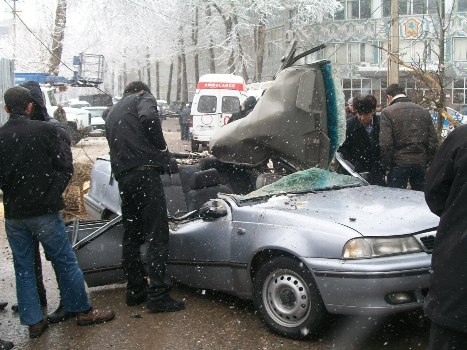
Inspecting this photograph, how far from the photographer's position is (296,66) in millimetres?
5840

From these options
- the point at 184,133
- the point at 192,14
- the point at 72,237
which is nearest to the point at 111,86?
the point at 192,14

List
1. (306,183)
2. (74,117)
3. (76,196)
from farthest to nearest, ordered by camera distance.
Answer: (74,117), (76,196), (306,183)

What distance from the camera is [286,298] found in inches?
177

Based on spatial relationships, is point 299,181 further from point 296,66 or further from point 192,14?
point 192,14

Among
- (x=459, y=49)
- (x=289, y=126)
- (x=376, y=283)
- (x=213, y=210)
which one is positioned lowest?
(x=376, y=283)

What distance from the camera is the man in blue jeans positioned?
4.63 m

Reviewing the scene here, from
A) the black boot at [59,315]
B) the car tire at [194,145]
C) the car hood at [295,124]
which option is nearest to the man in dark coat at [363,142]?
the car hood at [295,124]

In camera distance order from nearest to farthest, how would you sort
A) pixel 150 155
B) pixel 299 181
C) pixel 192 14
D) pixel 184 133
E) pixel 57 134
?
1. pixel 57 134
2. pixel 150 155
3. pixel 299 181
4. pixel 184 133
5. pixel 192 14

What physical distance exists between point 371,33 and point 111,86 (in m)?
59.8

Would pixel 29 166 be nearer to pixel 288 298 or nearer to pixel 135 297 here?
pixel 135 297

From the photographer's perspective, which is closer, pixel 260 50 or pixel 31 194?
pixel 31 194

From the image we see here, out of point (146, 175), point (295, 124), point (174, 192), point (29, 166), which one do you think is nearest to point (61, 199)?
point (29, 166)

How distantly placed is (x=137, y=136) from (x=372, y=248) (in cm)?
210

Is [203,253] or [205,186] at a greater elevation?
[205,186]
